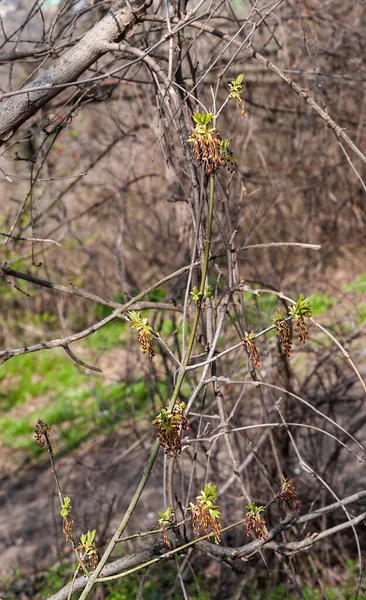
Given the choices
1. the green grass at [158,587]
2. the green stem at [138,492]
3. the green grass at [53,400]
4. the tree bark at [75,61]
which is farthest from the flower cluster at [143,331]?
the green grass at [53,400]

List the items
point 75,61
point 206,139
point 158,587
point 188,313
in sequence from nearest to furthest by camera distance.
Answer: point 206,139 → point 75,61 → point 188,313 → point 158,587

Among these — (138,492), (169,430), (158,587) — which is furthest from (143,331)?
(158,587)

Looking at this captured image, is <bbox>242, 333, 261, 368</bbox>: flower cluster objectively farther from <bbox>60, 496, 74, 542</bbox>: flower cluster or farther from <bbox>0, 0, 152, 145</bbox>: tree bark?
<bbox>0, 0, 152, 145</bbox>: tree bark

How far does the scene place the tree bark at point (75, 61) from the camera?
249cm

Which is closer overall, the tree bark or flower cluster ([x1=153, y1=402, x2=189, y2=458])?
flower cluster ([x1=153, y1=402, x2=189, y2=458])

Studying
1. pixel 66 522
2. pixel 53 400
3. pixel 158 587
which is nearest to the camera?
pixel 66 522

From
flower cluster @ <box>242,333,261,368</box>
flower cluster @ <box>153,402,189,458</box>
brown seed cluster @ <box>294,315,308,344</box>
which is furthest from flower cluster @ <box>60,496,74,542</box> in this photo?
brown seed cluster @ <box>294,315,308,344</box>

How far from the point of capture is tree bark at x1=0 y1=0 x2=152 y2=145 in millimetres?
2488

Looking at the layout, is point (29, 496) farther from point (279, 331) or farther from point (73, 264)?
point (279, 331)

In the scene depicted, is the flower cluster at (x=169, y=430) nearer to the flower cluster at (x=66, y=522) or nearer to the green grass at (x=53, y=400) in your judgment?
the flower cluster at (x=66, y=522)

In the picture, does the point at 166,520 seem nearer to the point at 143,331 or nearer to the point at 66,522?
the point at 66,522

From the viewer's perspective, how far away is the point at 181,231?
180 inches

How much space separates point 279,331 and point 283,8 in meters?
5.92

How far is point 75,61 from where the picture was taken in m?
2.50
